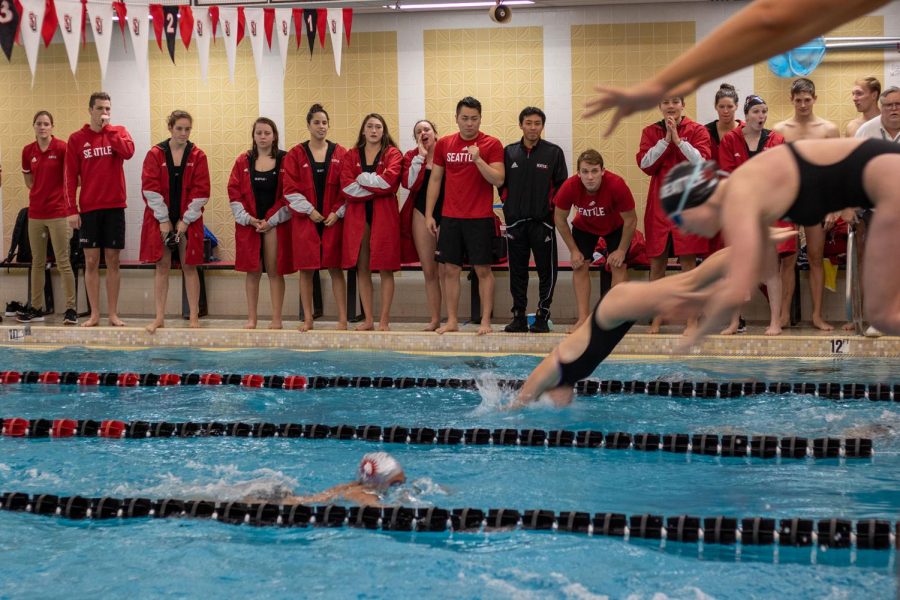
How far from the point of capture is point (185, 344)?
9258mm

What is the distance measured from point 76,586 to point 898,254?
3.10 metres

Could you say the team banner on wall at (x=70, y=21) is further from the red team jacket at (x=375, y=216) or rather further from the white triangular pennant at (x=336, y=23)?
the red team jacket at (x=375, y=216)

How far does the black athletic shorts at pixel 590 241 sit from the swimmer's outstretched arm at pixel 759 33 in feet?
22.5

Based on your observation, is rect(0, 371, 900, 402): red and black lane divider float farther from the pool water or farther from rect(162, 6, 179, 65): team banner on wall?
rect(162, 6, 179, 65): team banner on wall

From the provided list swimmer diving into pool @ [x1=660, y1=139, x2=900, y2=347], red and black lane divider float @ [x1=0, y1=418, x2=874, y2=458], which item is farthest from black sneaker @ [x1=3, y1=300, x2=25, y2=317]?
swimmer diving into pool @ [x1=660, y1=139, x2=900, y2=347]

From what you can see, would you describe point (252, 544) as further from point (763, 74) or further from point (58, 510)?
point (763, 74)

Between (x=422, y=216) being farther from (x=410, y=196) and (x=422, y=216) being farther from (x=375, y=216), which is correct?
(x=375, y=216)

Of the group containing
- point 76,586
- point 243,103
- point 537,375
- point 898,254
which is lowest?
point 76,586

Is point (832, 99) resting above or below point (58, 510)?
above

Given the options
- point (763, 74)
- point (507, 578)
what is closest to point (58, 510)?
point (507, 578)

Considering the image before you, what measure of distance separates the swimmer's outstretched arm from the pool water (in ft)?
6.91

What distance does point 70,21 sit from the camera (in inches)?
357

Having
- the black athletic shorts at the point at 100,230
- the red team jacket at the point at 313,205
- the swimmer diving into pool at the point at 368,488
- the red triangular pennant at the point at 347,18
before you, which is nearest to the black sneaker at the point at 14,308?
the black athletic shorts at the point at 100,230

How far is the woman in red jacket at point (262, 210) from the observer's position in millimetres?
9359
